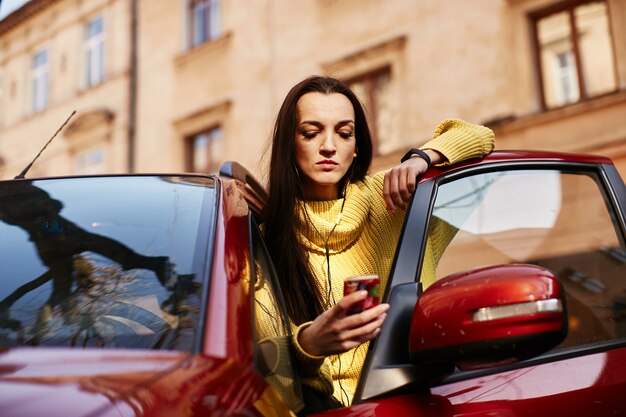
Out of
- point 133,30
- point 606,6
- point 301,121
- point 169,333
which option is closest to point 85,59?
point 133,30

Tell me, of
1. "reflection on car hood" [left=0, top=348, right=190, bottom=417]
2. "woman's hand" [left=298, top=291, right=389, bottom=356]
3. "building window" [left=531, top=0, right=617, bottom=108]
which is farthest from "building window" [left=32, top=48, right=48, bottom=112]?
"reflection on car hood" [left=0, top=348, right=190, bottom=417]

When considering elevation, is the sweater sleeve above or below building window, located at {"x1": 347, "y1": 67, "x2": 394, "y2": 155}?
below

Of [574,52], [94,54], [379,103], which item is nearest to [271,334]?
[574,52]

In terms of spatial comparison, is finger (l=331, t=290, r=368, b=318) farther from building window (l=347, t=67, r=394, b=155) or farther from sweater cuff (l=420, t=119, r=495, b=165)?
building window (l=347, t=67, r=394, b=155)

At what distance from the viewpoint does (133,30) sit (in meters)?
17.5

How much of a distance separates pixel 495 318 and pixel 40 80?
20.6 m

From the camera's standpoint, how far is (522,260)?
2.78m

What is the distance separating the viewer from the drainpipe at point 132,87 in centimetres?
1708

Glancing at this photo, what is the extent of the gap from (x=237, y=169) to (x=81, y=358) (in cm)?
134

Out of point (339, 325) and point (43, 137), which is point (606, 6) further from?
point (43, 137)

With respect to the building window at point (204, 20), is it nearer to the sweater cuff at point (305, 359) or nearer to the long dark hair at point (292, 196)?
the long dark hair at point (292, 196)

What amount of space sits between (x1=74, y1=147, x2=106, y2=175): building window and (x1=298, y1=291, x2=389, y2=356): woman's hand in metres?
16.5

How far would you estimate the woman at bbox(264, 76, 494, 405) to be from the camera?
84.7 inches

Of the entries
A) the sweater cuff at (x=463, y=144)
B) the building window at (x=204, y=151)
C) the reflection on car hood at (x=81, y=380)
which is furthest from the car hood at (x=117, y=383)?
the building window at (x=204, y=151)
